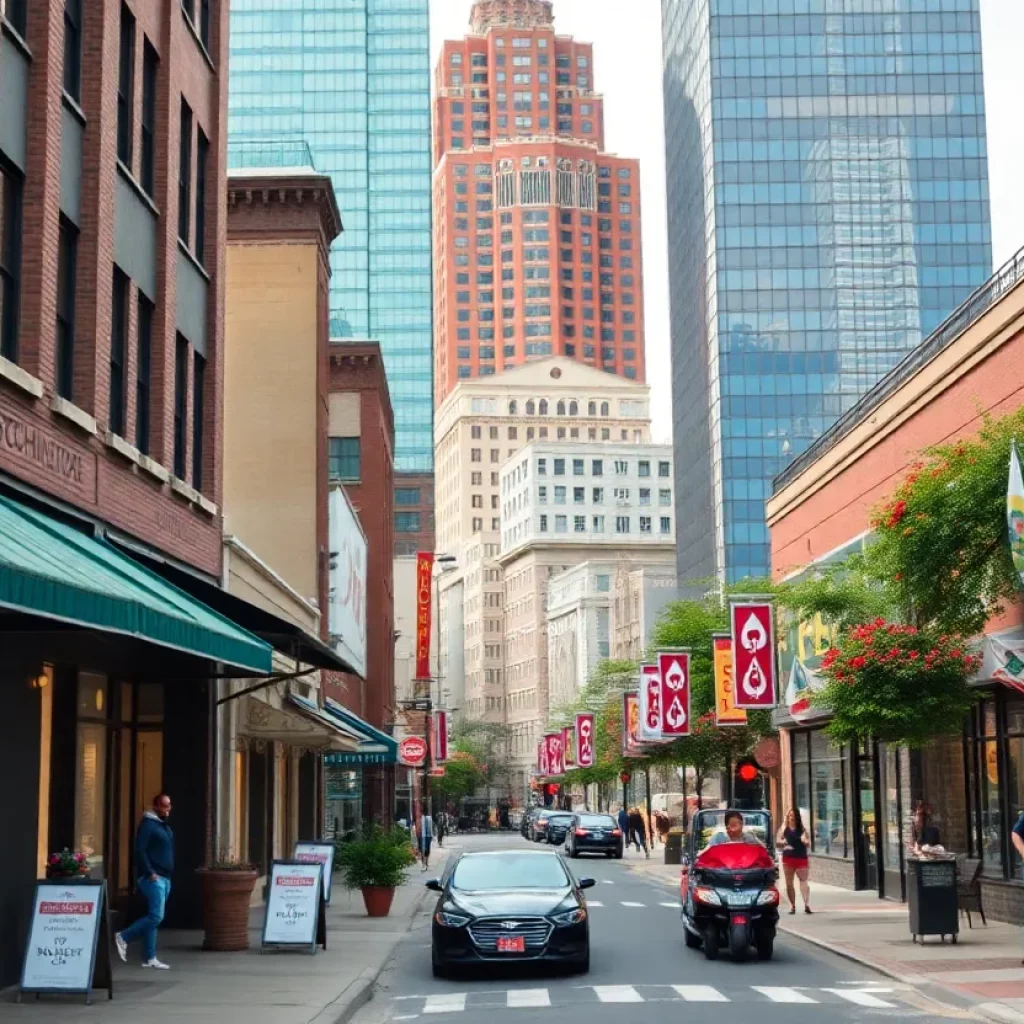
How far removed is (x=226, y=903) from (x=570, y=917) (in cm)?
451

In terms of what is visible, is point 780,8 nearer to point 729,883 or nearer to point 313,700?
point 313,700

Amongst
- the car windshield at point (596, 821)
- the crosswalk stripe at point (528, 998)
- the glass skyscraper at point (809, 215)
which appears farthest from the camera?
the glass skyscraper at point (809, 215)

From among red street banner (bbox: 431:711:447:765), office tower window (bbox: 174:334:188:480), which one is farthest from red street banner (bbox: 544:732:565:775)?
office tower window (bbox: 174:334:188:480)

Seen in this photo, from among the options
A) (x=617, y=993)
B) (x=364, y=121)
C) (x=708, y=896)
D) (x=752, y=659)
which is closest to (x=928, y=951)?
(x=708, y=896)

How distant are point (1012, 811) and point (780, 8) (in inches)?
4583

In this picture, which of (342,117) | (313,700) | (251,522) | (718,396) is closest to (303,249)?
(251,522)

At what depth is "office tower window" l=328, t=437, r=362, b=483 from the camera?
210 ft

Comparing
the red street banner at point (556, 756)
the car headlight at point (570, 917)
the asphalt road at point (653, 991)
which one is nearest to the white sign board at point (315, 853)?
the asphalt road at point (653, 991)

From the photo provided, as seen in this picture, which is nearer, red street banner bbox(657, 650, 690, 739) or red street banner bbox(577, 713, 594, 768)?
red street banner bbox(657, 650, 690, 739)

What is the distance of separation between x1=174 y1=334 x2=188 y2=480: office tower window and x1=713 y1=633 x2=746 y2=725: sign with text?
18299 mm

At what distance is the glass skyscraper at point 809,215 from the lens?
127500 mm

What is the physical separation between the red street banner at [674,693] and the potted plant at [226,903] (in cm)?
2501

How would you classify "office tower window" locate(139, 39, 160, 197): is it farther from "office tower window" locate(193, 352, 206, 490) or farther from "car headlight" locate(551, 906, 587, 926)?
"car headlight" locate(551, 906, 587, 926)

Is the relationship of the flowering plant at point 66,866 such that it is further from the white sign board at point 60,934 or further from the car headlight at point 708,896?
the car headlight at point 708,896
